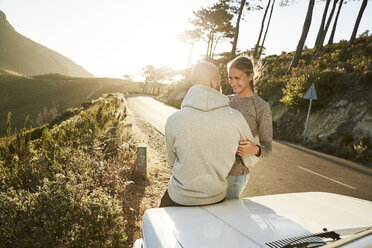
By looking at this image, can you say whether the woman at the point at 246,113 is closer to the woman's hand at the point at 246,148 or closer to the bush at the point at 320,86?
the woman's hand at the point at 246,148

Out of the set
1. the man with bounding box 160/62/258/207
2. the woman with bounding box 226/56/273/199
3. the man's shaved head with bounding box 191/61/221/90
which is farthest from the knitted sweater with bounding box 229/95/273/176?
the man's shaved head with bounding box 191/61/221/90

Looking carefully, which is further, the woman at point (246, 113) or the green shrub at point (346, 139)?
the green shrub at point (346, 139)

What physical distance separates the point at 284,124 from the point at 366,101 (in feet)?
14.0

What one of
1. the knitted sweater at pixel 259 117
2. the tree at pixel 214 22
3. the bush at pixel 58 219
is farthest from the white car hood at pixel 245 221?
the tree at pixel 214 22

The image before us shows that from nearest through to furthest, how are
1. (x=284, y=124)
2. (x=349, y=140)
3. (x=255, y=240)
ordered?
(x=255, y=240) < (x=349, y=140) < (x=284, y=124)

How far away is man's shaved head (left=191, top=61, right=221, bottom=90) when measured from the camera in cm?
161

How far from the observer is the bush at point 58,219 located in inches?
86.8

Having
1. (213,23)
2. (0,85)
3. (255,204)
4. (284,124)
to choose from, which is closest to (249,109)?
(255,204)

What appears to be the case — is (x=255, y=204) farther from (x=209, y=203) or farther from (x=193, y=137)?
(x=193, y=137)

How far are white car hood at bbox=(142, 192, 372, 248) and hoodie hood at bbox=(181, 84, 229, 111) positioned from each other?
77 centimetres

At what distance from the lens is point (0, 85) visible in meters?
60.0

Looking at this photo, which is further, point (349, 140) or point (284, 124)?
point (284, 124)

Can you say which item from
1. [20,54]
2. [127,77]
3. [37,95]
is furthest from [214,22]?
[20,54]

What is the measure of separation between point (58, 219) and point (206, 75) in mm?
2245
